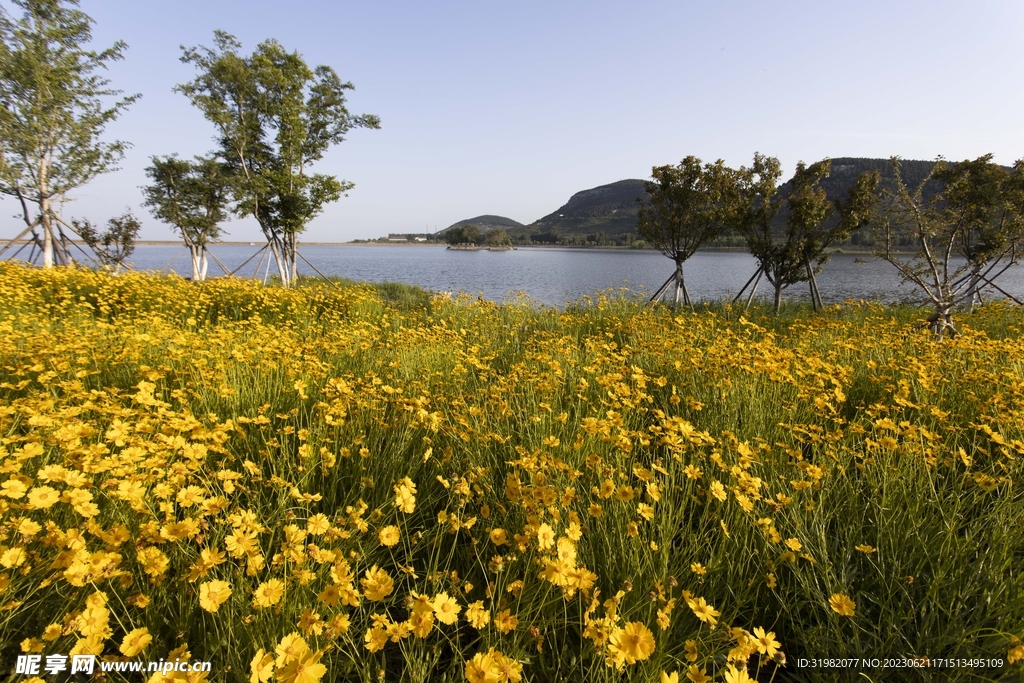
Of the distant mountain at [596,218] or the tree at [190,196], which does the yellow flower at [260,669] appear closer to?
the tree at [190,196]

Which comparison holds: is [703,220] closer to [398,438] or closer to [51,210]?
[398,438]

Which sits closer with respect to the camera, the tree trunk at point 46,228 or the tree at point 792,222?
the tree at point 792,222

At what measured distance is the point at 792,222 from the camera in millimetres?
10914

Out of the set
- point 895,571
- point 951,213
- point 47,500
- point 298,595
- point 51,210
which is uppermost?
point 51,210

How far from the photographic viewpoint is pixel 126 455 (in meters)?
1.72

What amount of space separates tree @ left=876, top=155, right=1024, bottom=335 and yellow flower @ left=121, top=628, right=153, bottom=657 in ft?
28.8

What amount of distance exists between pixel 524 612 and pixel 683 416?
2065mm

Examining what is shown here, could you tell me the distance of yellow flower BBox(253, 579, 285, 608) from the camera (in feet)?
3.86

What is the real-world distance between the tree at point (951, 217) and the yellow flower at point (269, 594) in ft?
27.8

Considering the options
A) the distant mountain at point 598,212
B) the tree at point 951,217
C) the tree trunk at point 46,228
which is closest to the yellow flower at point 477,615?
the tree at point 951,217

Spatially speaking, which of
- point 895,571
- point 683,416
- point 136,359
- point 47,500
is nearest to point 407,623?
point 47,500

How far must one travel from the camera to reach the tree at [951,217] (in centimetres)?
663

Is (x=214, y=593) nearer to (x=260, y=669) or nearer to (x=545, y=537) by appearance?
(x=260, y=669)

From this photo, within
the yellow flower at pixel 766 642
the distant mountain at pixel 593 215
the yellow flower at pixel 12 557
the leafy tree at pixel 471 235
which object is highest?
the distant mountain at pixel 593 215
